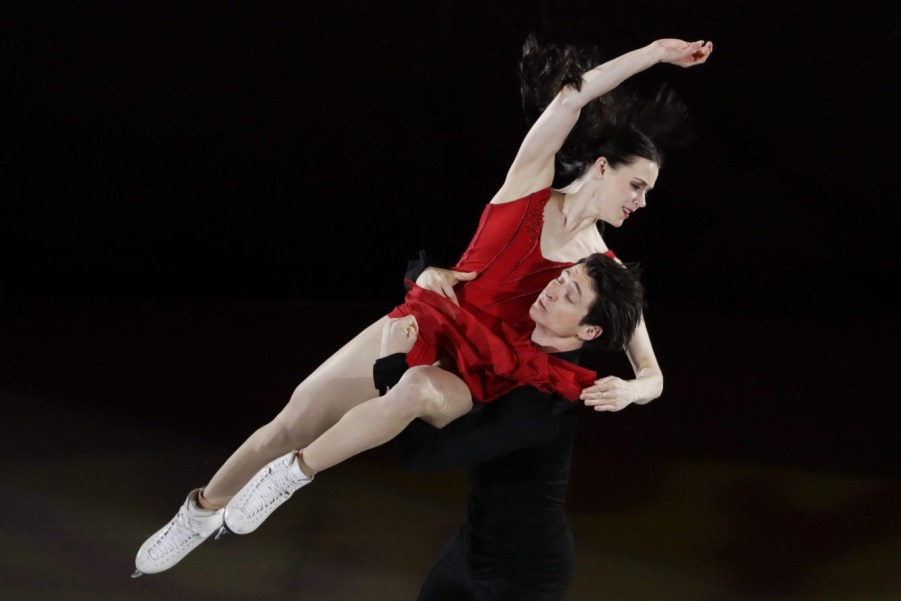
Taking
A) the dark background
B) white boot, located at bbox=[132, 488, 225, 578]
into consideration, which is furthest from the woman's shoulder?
the dark background

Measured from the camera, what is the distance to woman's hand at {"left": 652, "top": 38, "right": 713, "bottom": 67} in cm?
233

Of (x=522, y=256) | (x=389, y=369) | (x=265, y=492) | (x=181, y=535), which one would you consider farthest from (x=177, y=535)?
(x=522, y=256)

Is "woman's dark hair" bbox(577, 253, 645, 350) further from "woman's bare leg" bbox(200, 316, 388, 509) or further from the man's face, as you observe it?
"woman's bare leg" bbox(200, 316, 388, 509)

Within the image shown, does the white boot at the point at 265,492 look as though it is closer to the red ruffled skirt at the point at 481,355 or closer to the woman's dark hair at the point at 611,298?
the red ruffled skirt at the point at 481,355

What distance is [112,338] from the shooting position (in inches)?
207

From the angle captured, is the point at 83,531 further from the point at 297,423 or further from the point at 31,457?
the point at 297,423

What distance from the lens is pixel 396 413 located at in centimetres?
217

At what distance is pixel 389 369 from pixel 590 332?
1.41 ft

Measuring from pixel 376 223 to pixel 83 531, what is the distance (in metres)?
2.74

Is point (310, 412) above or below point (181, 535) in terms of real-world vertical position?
above

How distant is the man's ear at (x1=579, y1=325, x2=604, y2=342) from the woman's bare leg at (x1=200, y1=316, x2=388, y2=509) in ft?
1.63

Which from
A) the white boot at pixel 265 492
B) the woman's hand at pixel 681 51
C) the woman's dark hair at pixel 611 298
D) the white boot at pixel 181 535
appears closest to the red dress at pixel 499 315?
the woman's dark hair at pixel 611 298

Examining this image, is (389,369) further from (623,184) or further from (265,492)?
(623,184)

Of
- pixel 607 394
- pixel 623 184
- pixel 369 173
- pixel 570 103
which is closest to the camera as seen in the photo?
pixel 607 394
